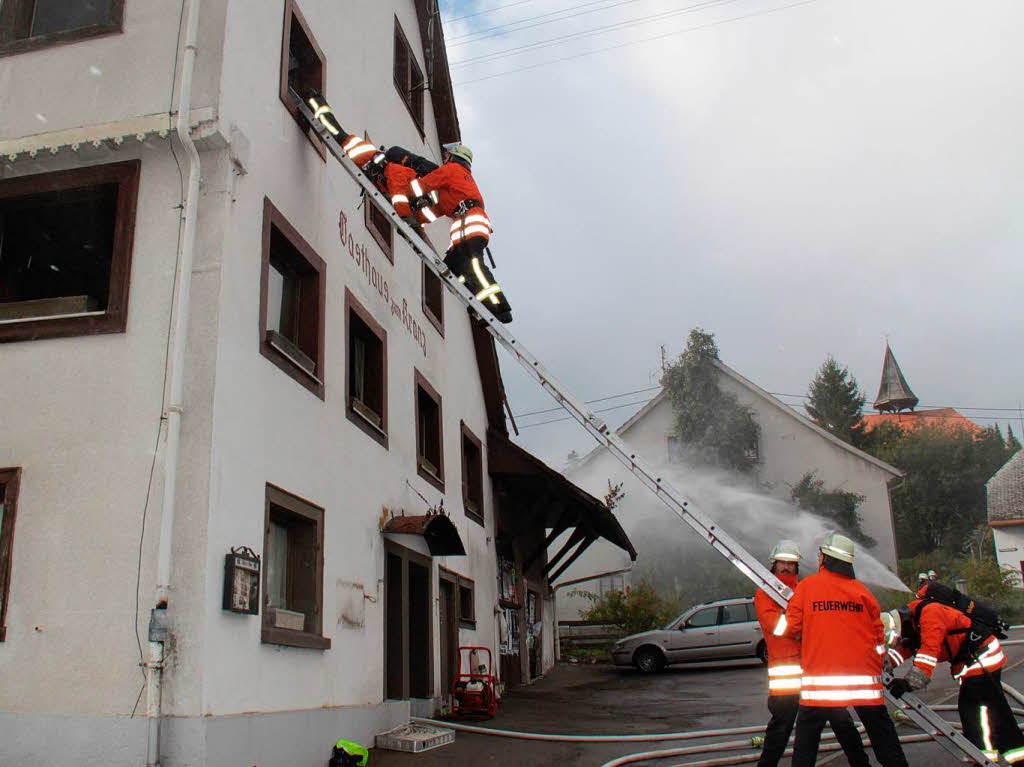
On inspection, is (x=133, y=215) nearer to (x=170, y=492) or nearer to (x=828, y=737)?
(x=170, y=492)

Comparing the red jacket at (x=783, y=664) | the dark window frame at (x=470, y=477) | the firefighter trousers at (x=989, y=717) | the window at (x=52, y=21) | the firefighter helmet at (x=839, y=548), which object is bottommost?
the firefighter trousers at (x=989, y=717)

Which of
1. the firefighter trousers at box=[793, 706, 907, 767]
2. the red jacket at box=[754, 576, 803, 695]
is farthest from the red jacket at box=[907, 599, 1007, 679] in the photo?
the firefighter trousers at box=[793, 706, 907, 767]

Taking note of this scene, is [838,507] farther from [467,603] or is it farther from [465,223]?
[465,223]

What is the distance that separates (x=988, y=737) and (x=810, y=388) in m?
49.9

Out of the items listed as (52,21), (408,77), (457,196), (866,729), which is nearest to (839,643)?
(866,729)

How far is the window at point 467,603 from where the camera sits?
13688 mm

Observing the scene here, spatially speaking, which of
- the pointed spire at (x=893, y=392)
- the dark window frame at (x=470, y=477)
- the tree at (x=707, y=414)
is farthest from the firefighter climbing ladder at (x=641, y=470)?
the pointed spire at (x=893, y=392)

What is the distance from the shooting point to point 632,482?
33875 mm

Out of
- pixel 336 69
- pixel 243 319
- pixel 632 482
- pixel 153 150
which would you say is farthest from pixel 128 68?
pixel 632 482

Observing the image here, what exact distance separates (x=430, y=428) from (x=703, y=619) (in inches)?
384

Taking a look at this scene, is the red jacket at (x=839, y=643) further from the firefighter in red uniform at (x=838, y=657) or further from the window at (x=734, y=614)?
the window at (x=734, y=614)

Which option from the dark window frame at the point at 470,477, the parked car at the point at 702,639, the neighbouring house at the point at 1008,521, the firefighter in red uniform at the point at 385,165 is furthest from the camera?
the neighbouring house at the point at 1008,521

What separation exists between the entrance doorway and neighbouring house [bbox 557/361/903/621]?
2102cm

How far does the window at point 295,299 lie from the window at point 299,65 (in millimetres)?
1302
